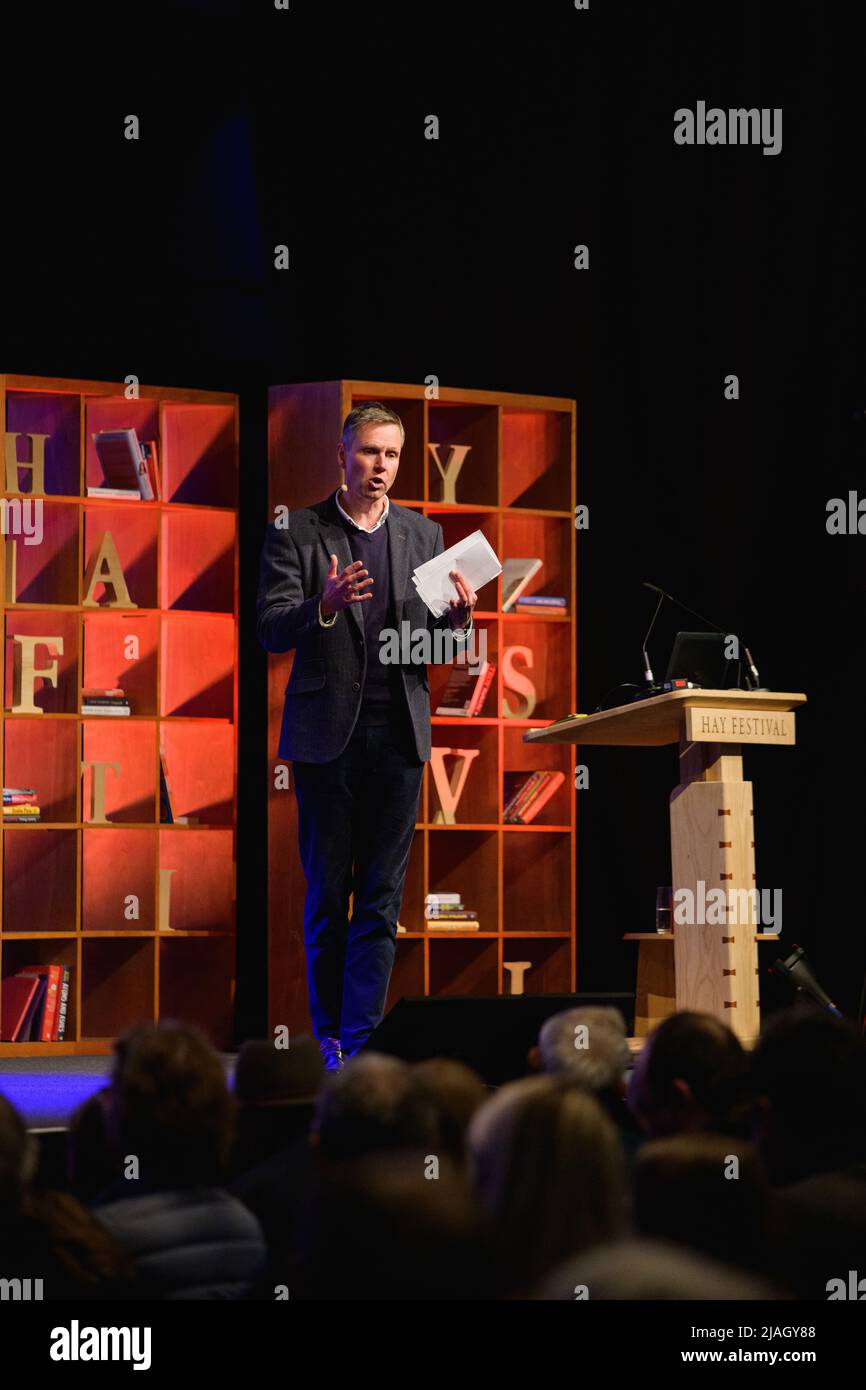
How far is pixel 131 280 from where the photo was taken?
18.1 ft

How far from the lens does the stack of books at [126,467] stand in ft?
17.8

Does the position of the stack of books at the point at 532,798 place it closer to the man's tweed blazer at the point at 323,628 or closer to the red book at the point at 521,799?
the red book at the point at 521,799

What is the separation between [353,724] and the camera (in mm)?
3803

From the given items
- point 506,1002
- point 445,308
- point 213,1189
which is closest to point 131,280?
point 445,308

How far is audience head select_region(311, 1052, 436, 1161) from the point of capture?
1.90 m

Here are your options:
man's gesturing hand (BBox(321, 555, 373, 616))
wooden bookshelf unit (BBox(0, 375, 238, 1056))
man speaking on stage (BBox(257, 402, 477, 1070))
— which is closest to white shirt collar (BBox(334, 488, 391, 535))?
man speaking on stage (BBox(257, 402, 477, 1070))

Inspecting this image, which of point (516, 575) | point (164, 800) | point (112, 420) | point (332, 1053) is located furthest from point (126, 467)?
point (332, 1053)

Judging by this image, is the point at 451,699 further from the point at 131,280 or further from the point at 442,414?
the point at 131,280

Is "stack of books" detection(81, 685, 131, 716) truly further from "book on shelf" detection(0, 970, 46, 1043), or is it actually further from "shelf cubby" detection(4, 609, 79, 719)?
"book on shelf" detection(0, 970, 46, 1043)

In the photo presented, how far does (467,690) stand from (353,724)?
184cm

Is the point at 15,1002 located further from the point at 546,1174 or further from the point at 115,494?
the point at 546,1174

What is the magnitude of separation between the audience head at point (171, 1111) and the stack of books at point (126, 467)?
3672 millimetres

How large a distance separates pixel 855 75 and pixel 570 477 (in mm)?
1629
